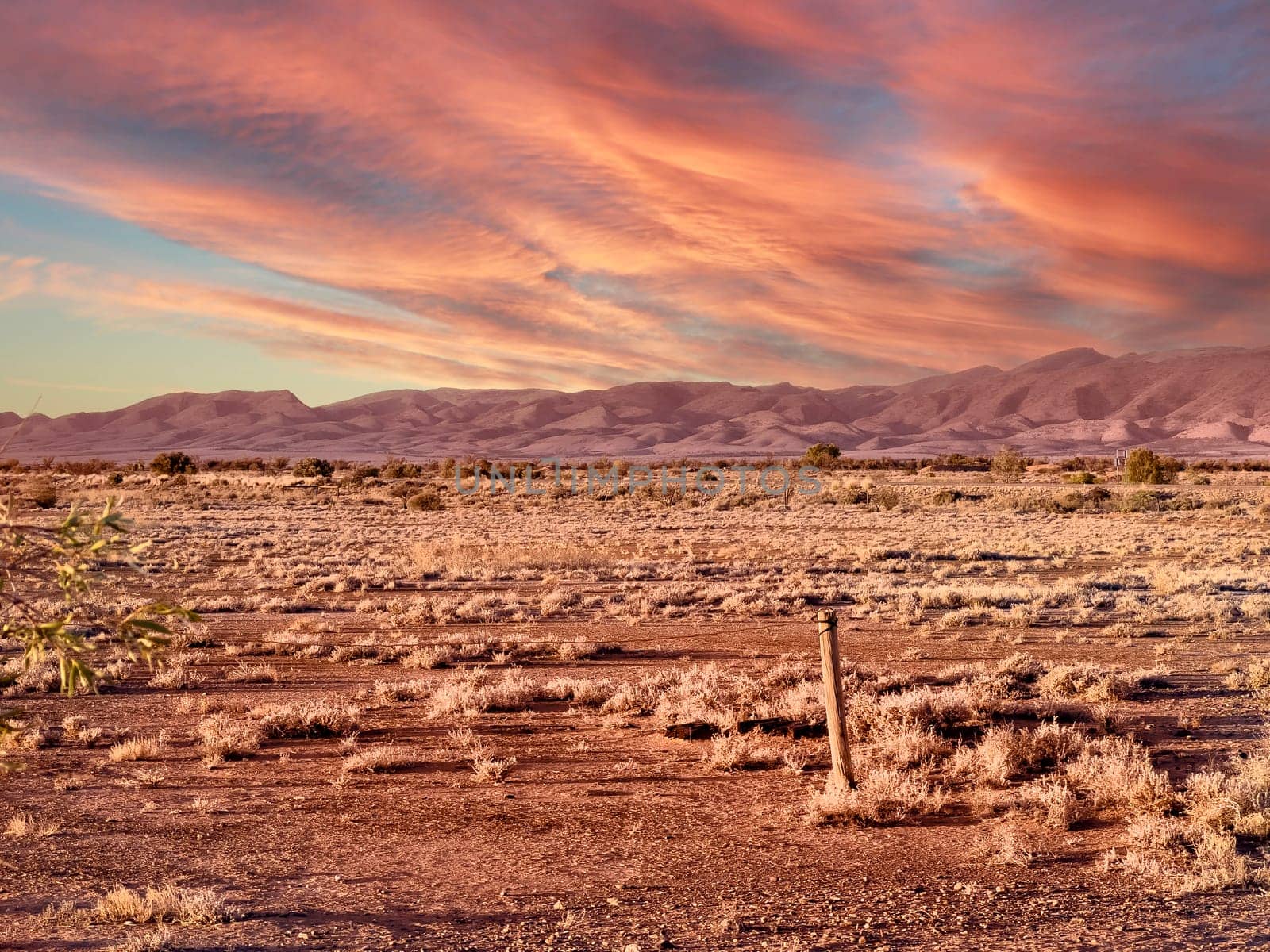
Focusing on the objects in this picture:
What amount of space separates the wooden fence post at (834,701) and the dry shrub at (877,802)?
Result: 0.16m

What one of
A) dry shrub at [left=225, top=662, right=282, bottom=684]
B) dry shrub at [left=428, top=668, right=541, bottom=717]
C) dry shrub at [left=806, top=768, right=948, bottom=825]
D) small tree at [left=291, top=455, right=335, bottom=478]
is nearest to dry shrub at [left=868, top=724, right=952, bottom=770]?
dry shrub at [left=806, top=768, right=948, bottom=825]

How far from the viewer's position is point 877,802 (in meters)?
9.04

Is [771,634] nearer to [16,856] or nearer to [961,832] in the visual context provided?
[961,832]

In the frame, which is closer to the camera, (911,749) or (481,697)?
(911,749)

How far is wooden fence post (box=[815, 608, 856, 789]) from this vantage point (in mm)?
9141

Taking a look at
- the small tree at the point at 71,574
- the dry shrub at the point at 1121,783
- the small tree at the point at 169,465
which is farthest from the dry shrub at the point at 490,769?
the small tree at the point at 169,465

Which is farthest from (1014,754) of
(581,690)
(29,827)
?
(29,827)

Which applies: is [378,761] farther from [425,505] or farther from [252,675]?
[425,505]

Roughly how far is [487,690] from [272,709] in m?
2.80

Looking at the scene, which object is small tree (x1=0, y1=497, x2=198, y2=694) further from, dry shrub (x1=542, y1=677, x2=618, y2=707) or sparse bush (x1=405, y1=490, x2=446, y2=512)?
sparse bush (x1=405, y1=490, x2=446, y2=512)

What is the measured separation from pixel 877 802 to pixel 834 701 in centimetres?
99

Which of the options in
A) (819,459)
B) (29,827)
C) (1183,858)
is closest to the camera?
(1183,858)

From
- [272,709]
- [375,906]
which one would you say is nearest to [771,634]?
[272,709]

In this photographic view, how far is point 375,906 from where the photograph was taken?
722 cm
